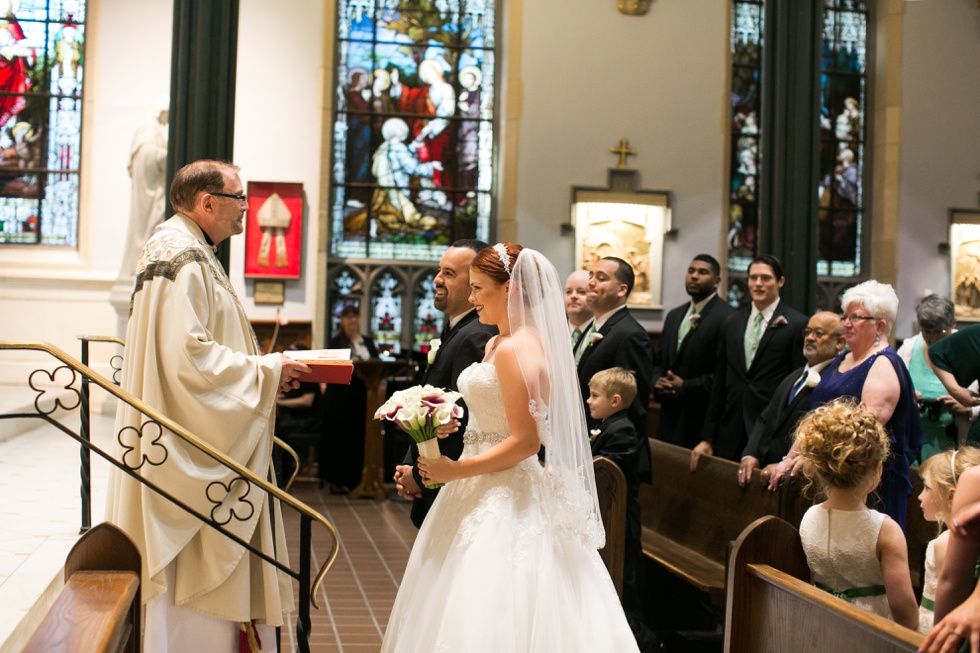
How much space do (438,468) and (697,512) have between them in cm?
234

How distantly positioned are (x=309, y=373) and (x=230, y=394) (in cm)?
25

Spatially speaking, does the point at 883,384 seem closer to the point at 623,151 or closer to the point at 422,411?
the point at 422,411

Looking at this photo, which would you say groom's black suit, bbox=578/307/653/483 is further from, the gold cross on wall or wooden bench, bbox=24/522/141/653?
the gold cross on wall

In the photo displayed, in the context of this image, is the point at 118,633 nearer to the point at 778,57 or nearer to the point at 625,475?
the point at 625,475

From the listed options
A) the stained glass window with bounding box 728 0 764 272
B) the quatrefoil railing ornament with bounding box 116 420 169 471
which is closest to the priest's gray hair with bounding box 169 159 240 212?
the quatrefoil railing ornament with bounding box 116 420 169 471

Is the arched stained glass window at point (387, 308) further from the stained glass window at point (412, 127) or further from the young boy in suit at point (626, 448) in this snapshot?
the young boy in suit at point (626, 448)

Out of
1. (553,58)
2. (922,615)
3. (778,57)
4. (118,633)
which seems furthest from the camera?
(553,58)

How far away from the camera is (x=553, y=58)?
11.4 metres

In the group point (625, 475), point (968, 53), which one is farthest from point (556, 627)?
point (968, 53)

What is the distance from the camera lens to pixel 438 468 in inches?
123

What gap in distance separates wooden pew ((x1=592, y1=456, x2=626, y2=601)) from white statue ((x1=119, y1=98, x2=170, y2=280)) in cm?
669

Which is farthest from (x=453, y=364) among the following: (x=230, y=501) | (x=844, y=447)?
(x=844, y=447)

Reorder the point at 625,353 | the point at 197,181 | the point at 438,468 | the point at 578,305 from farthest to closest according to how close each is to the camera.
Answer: the point at 578,305, the point at 625,353, the point at 197,181, the point at 438,468

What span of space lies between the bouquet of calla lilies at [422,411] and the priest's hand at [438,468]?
0.12 ft
